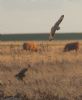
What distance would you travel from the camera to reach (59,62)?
89.0 feet

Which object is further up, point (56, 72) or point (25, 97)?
point (25, 97)

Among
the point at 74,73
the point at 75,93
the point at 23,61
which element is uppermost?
the point at 75,93

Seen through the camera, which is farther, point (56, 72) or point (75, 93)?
point (56, 72)

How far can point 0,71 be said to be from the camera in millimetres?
22781

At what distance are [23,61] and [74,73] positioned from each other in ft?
20.8

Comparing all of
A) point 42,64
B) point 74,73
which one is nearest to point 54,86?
point 74,73

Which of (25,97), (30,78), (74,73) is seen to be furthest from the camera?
(74,73)

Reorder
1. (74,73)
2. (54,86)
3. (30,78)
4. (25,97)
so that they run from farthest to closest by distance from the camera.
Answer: (74,73) → (30,78) → (54,86) → (25,97)

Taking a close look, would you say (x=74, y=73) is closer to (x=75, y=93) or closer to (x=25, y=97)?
(x=75, y=93)

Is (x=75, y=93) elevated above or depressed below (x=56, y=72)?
above

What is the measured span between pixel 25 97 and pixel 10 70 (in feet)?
28.7

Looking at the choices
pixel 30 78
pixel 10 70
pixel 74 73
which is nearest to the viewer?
pixel 30 78

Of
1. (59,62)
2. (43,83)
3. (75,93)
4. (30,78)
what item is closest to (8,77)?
(30,78)

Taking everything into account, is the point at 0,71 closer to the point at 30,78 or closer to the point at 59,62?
the point at 30,78
